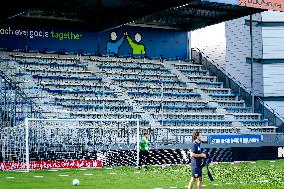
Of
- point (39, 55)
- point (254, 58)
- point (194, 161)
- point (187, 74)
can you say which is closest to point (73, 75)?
point (39, 55)

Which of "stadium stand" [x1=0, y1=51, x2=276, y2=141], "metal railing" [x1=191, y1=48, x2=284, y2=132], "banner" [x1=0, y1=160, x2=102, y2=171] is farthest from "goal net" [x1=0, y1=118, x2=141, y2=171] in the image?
"metal railing" [x1=191, y1=48, x2=284, y2=132]

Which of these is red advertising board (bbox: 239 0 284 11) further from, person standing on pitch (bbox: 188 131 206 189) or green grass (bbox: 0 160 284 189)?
person standing on pitch (bbox: 188 131 206 189)

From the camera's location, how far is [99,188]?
18141 mm

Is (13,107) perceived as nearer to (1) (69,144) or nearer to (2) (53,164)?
(1) (69,144)

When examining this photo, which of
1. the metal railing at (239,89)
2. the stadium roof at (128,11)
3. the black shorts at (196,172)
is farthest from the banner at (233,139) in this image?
the black shorts at (196,172)

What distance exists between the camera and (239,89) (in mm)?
43312

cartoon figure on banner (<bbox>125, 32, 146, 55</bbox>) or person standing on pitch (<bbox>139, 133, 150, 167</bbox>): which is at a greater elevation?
cartoon figure on banner (<bbox>125, 32, 146, 55</bbox>)

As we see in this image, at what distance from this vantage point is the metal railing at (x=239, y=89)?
1626 inches

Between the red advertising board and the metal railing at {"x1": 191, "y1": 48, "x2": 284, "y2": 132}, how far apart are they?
7664mm

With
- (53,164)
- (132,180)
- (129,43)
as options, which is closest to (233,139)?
(129,43)

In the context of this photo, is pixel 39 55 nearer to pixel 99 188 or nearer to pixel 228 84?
pixel 228 84

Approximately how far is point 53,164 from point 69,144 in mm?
1220

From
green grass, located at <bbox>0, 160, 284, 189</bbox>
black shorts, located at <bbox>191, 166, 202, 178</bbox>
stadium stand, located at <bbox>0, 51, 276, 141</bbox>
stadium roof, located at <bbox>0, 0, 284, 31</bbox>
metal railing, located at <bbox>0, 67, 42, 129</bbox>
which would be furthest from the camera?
stadium roof, located at <bbox>0, 0, 284, 31</bbox>

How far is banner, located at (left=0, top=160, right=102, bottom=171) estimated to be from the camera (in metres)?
25.5
